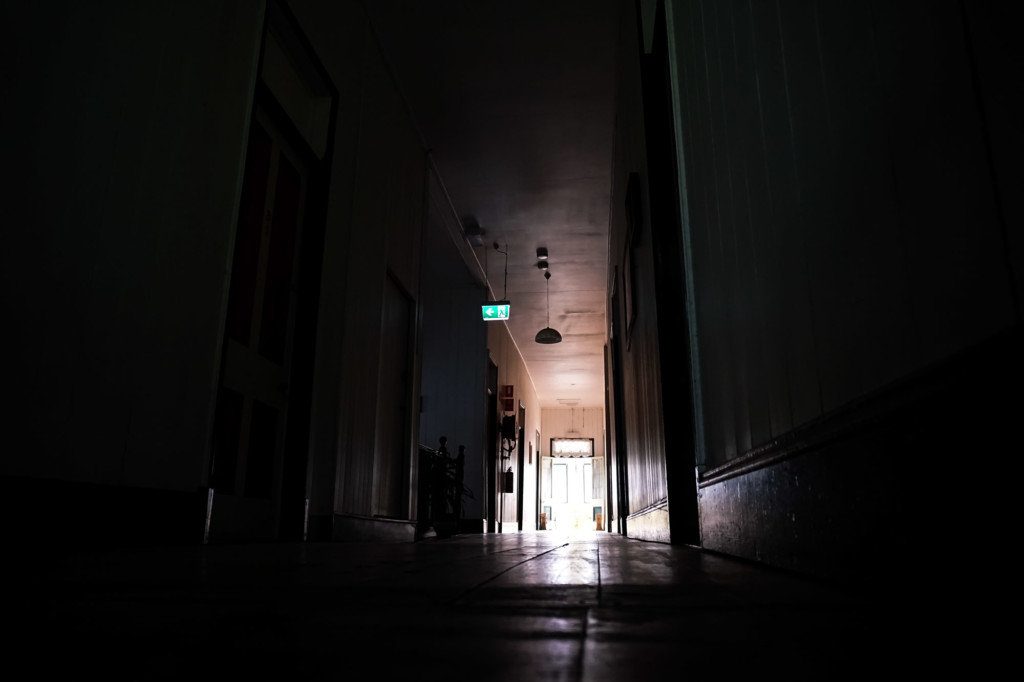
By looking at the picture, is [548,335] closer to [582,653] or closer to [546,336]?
[546,336]

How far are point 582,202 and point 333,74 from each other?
371 cm

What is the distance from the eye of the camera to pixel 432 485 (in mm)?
7617

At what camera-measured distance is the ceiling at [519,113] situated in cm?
487

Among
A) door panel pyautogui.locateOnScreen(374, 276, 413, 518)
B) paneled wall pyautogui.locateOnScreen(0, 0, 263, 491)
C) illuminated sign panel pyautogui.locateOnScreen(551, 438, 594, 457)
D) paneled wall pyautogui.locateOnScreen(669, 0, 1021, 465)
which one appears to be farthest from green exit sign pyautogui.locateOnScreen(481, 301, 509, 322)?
illuminated sign panel pyautogui.locateOnScreen(551, 438, 594, 457)

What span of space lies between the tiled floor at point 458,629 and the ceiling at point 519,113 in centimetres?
468

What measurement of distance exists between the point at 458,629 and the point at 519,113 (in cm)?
581

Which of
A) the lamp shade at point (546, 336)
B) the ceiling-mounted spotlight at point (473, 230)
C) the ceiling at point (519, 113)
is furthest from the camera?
the lamp shade at point (546, 336)

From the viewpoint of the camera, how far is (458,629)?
1.86ft

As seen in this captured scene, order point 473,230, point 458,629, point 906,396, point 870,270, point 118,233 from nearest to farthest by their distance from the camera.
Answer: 1. point 458,629
2. point 906,396
3. point 870,270
4. point 118,233
5. point 473,230

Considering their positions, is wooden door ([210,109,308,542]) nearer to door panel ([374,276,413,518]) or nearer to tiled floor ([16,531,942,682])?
door panel ([374,276,413,518])

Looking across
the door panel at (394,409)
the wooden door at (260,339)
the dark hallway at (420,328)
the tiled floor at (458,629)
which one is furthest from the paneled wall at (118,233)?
the door panel at (394,409)

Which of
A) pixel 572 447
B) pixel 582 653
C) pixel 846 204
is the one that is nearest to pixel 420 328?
pixel 846 204

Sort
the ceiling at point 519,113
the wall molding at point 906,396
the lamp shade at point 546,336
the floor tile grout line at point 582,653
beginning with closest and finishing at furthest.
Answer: the floor tile grout line at point 582,653 < the wall molding at point 906,396 < the ceiling at point 519,113 < the lamp shade at point 546,336

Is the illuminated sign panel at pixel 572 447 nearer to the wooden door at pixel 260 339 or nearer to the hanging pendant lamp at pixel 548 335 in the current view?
the hanging pendant lamp at pixel 548 335
